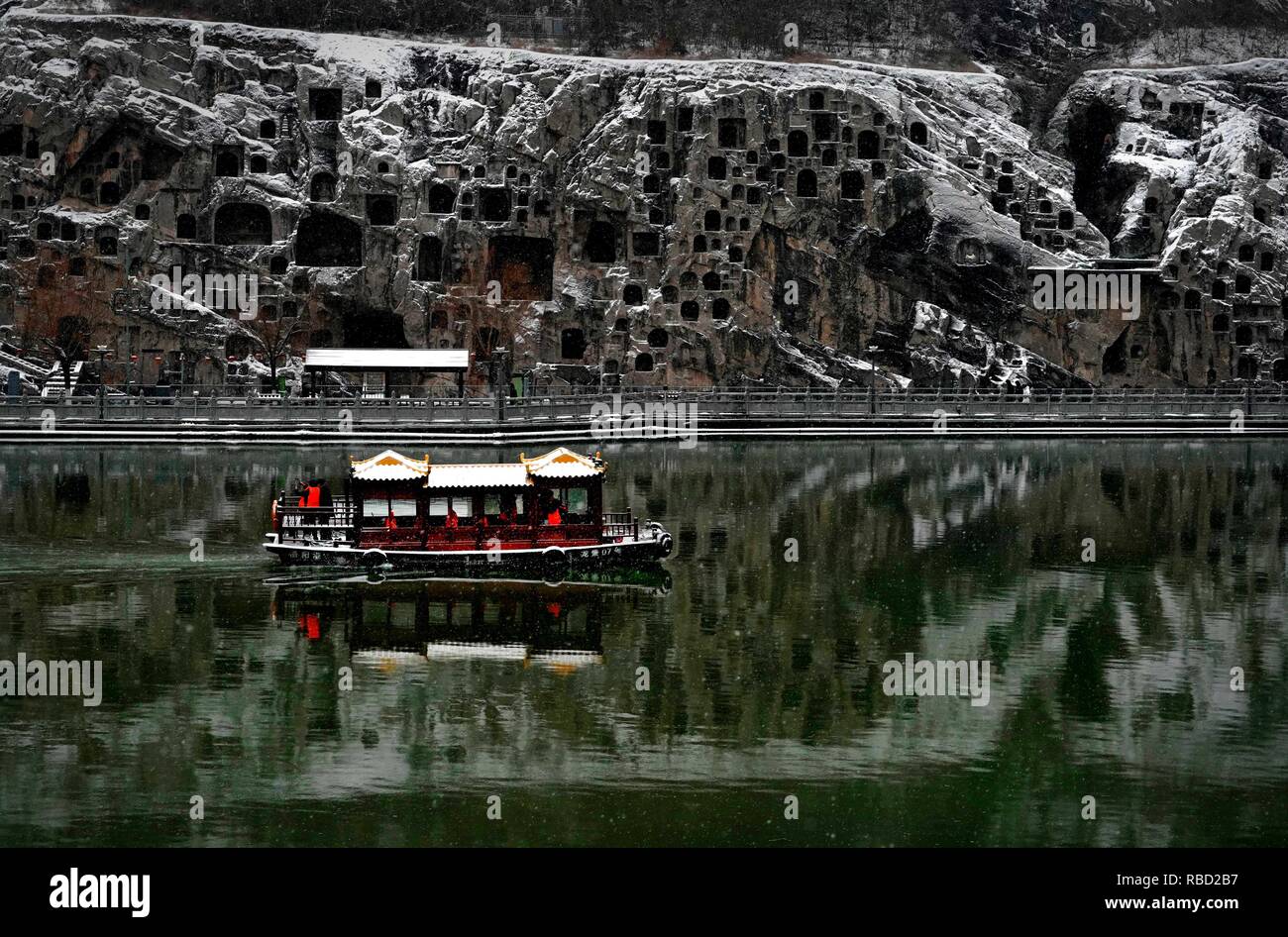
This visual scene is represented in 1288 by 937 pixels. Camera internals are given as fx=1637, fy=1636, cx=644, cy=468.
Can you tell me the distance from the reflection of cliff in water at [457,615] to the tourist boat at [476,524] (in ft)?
2.15

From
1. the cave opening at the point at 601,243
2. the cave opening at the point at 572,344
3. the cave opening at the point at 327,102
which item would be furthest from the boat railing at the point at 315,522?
the cave opening at the point at 327,102

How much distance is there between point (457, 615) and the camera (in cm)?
3625

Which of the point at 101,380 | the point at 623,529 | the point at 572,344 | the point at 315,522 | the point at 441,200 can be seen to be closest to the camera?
the point at 623,529

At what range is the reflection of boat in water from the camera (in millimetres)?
33156

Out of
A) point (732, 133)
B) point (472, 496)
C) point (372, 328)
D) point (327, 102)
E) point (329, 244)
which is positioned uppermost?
point (327, 102)

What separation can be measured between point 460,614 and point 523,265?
5617 centimetres

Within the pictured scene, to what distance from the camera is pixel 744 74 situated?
91.6 m

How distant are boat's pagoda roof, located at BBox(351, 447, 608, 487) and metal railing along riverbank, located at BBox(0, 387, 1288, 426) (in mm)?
30034

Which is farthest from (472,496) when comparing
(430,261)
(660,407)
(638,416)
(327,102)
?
(327,102)

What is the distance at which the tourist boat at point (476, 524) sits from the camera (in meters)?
39.9

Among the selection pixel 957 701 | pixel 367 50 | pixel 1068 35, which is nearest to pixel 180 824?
pixel 957 701

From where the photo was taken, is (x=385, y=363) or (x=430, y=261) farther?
(x=430, y=261)

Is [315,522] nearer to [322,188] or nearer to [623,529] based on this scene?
[623,529]
